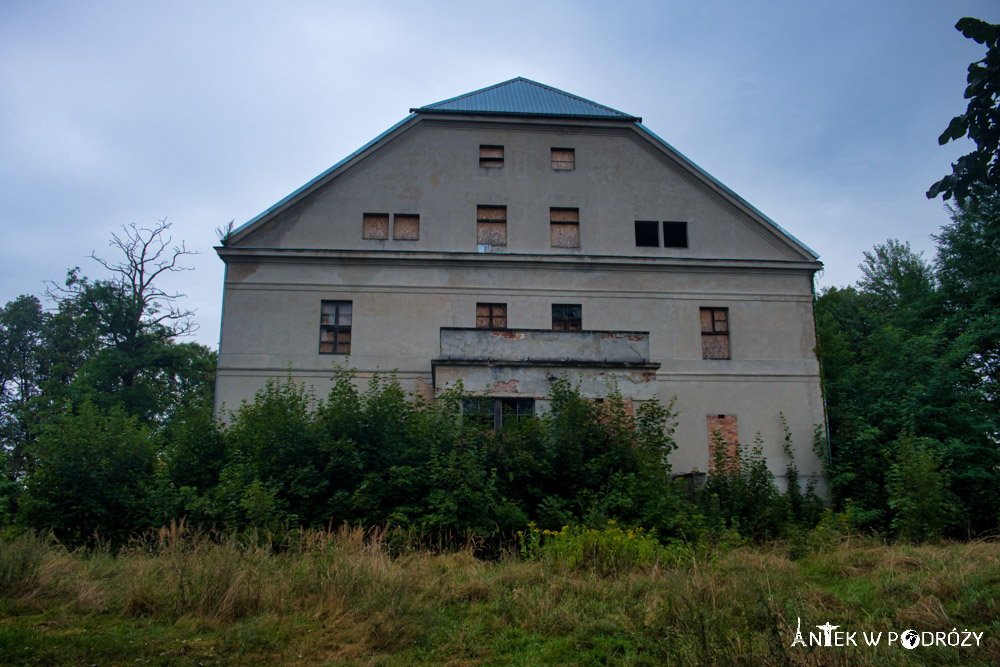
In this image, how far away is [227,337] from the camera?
21.6m

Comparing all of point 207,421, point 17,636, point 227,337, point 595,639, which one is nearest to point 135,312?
point 227,337

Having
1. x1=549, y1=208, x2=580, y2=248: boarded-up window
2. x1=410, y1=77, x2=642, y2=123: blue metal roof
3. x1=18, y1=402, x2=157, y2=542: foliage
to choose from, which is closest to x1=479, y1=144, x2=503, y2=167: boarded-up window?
x1=410, y1=77, x2=642, y2=123: blue metal roof

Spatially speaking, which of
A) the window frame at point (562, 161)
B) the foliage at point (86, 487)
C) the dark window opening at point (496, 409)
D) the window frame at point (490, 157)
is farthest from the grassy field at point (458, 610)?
the window frame at point (562, 161)

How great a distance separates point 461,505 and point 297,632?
6.98 metres

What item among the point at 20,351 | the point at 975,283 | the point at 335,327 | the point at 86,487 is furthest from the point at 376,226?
the point at 20,351

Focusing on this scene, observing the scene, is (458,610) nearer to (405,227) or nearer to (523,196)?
(405,227)

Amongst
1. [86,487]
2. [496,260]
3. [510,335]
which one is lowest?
[86,487]

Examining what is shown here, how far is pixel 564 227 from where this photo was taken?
2312cm

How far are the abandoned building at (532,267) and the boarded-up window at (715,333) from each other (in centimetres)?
5

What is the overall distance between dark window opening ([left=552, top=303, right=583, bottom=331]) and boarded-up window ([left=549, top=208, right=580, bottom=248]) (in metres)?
2.01

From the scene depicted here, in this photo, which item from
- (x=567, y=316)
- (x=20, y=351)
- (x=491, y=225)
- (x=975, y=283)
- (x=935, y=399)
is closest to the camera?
(x=935, y=399)

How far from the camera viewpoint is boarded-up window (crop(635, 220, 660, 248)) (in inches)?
912

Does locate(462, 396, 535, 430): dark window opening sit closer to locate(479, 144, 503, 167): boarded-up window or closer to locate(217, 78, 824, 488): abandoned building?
locate(217, 78, 824, 488): abandoned building

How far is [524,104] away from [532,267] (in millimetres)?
6207
